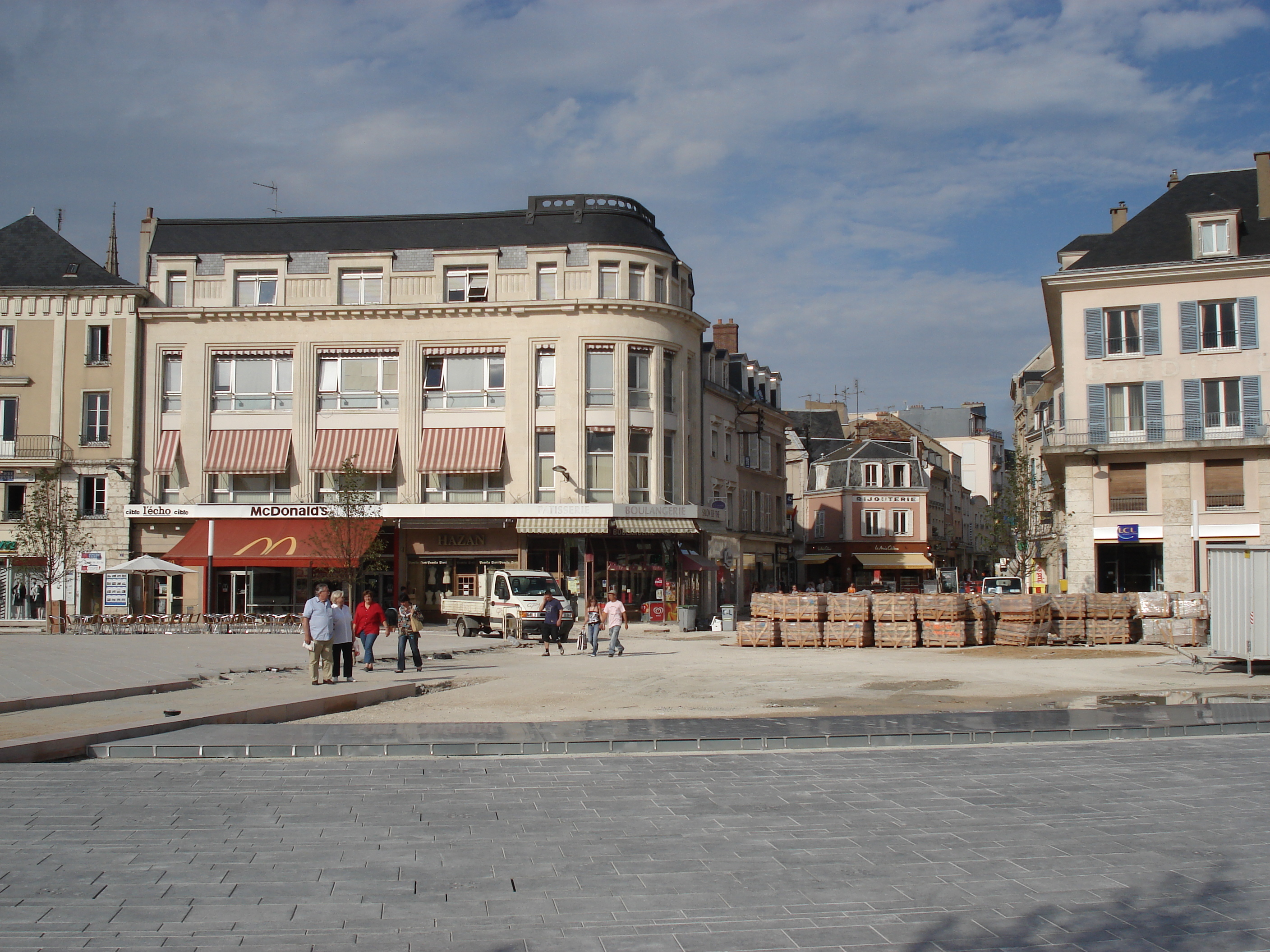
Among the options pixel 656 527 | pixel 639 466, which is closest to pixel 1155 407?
pixel 656 527

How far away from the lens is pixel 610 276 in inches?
1660

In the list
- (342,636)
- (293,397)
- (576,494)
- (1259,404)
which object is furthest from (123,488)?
(1259,404)

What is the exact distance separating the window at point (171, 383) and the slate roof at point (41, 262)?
3180 mm

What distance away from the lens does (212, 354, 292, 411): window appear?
42.8m

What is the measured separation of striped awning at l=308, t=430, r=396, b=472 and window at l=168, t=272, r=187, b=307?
309 inches

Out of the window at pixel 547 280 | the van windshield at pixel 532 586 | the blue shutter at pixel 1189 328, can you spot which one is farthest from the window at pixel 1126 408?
the van windshield at pixel 532 586

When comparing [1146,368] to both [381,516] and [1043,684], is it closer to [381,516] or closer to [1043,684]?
[1043,684]

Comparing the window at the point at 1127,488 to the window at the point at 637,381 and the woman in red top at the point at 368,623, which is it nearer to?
the window at the point at 637,381

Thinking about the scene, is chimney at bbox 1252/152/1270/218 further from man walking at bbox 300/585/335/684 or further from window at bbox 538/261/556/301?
man walking at bbox 300/585/335/684

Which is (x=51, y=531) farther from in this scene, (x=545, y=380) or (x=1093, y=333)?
(x=1093, y=333)

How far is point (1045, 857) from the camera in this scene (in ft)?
21.8

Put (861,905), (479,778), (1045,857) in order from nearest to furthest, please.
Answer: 1. (861,905)
2. (1045,857)
3. (479,778)

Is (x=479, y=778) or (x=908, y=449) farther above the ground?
(x=908, y=449)

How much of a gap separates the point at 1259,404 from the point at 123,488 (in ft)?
137
